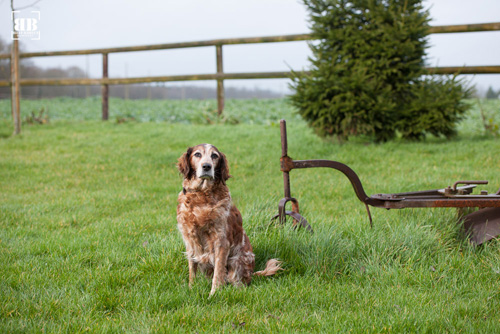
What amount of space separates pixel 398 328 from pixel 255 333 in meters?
0.87

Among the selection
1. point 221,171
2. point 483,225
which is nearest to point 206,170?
point 221,171

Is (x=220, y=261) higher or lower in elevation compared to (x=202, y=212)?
lower

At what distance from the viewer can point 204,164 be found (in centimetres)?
315

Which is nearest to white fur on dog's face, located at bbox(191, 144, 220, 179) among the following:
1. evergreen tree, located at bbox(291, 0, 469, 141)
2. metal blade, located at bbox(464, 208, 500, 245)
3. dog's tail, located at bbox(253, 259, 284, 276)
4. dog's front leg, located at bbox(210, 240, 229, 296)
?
dog's front leg, located at bbox(210, 240, 229, 296)

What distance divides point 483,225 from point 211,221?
2.79 m

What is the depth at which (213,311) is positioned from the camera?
2936 millimetres

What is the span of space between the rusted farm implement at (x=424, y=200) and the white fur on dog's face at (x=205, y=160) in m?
0.74

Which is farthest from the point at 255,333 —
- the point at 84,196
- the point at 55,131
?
the point at 55,131

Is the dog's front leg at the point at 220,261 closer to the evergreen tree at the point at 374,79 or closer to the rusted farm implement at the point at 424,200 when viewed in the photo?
the rusted farm implement at the point at 424,200

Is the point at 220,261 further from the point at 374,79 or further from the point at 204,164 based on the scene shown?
the point at 374,79

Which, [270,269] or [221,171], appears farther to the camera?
[270,269]

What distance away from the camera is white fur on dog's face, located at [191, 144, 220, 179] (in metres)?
3.16

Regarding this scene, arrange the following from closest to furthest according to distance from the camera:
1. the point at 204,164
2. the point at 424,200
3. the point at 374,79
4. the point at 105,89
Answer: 1. the point at 204,164
2. the point at 424,200
3. the point at 374,79
4. the point at 105,89

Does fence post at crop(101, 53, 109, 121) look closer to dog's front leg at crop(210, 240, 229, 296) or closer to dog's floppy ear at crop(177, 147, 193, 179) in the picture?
dog's floppy ear at crop(177, 147, 193, 179)
